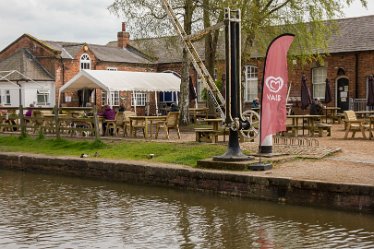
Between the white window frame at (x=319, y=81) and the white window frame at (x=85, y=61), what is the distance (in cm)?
1629

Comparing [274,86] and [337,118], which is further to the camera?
[337,118]

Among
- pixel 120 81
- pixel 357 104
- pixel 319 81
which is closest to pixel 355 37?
pixel 319 81

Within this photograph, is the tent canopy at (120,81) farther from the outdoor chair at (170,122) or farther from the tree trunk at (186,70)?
the outdoor chair at (170,122)

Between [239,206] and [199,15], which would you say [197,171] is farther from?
[199,15]

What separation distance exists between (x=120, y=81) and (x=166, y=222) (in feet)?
55.6

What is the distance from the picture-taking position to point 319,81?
33.2 meters

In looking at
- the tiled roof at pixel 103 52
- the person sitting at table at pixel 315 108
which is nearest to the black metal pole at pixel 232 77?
the person sitting at table at pixel 315 108

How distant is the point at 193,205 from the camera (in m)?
11.5

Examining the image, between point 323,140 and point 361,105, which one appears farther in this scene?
point 361,105

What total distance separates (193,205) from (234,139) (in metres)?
2.40

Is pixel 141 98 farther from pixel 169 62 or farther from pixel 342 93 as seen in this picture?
pixel 342 93

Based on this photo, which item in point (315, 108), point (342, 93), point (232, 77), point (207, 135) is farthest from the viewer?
point (342, 93)

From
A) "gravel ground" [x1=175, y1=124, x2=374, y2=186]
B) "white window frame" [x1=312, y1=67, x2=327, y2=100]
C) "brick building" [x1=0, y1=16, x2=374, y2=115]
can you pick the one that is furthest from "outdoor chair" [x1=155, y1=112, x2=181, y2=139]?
"white window frame" [x1=312, y1=67, x2=327, y2=100]

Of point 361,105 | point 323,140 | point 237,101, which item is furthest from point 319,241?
point 361,105
